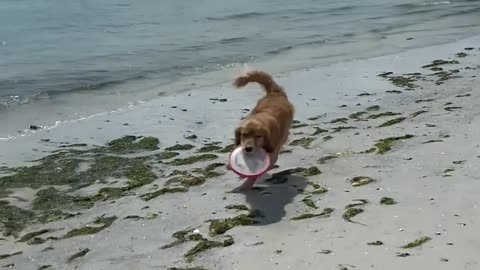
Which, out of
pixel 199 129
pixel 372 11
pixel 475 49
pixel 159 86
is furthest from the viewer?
pixel 372 11

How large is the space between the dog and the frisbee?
5cm

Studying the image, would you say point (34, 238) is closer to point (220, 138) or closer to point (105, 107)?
→ point (220, 138)

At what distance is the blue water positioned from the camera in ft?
44.1

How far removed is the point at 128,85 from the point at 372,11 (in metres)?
10.9

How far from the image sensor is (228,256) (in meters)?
4.86

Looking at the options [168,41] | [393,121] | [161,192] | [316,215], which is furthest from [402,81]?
[168,41]

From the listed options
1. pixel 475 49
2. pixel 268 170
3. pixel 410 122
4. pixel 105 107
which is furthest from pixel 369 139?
pixel 475 49

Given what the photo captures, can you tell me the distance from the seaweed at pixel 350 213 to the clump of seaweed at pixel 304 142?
228cm

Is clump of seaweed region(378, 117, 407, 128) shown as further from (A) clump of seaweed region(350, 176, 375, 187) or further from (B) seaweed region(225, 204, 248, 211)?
(B) seaweed region(225, 204, 248, 211)

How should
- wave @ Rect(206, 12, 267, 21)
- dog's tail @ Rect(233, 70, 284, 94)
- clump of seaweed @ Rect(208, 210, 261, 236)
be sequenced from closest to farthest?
1. clump of seaweed @ Rect(208, 210, 261, 236)
2. dog's tail @ Rect(233, 70, 284, 94)
3. wave @ Rect(206, 12, 267, 21)

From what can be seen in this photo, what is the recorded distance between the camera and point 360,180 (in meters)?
6.14

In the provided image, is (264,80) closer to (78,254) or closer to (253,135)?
(253,135)

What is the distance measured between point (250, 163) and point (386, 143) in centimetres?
170

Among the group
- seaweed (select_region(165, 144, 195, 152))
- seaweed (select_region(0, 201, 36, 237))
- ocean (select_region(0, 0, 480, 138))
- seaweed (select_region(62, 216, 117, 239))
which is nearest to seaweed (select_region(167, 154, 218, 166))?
seaweed (select_region(165, 144, 195, 152))
